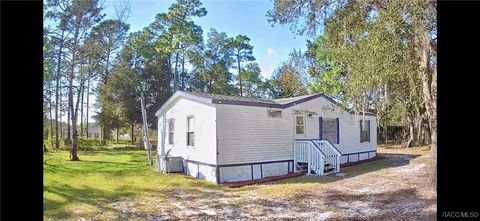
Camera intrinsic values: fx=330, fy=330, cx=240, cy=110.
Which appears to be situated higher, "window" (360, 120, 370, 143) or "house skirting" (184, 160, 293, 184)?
"window" (360, 120, 370, 143)

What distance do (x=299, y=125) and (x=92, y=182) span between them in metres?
4.37

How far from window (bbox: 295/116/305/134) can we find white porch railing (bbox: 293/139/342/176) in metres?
0.21

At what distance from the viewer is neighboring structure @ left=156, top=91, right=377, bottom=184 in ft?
17.6

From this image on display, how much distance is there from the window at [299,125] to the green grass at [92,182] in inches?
132

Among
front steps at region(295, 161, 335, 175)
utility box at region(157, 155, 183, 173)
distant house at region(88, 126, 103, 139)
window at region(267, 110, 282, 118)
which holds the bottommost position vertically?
front steps at region(295, 161, 335, 175)

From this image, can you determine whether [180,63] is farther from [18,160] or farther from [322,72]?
[322,72]

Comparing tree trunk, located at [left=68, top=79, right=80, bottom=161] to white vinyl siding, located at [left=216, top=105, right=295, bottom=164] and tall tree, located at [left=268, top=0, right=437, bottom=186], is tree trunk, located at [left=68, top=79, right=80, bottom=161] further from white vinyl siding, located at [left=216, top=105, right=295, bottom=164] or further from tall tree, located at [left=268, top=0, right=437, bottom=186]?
white vinyl siding, located at [left=216, top=105, right=295, bottom=164]

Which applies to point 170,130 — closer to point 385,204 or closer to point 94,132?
point 94,132

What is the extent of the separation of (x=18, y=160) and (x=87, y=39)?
1206 millimetres

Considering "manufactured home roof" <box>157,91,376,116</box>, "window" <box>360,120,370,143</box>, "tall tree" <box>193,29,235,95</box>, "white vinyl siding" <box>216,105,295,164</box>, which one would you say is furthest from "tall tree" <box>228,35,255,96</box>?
"window" <box>360,120,370,143</box>

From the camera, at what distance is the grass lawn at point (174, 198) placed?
3.15 m

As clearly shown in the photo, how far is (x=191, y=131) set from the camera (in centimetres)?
605

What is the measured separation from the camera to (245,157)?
5.70 metres

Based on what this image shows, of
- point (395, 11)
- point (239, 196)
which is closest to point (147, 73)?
point (239, 196)
